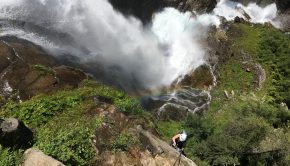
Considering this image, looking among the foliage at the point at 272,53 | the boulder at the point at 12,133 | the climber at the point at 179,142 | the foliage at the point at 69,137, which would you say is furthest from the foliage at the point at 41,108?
the foliage at the point at 272,53

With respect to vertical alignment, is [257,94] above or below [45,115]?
above

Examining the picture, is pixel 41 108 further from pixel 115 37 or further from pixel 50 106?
pixel 115 37

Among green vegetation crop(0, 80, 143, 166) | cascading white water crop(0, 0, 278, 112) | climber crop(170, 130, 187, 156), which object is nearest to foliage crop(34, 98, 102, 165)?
green vegetation crop(0, 80, 143, 166)

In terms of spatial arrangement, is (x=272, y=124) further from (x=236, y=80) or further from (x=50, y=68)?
(x=50, y=68)

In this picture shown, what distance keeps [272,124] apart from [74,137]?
15905mm

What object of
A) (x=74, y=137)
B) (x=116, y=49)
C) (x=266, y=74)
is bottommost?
(x=74, y=137)

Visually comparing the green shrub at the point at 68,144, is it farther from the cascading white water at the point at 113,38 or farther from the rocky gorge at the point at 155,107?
the cascading white water at the point at 113,38

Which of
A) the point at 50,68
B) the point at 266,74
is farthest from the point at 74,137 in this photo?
the point at 266,74

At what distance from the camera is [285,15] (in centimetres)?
4388

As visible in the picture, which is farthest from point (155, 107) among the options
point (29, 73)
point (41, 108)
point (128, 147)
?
point (128, 147)

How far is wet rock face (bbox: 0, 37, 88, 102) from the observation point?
19562 mm

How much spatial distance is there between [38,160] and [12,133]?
4.28 ft

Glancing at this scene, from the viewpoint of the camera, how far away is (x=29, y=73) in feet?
Answer: 67.0

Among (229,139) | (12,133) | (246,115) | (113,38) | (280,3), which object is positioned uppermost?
(280,3)
